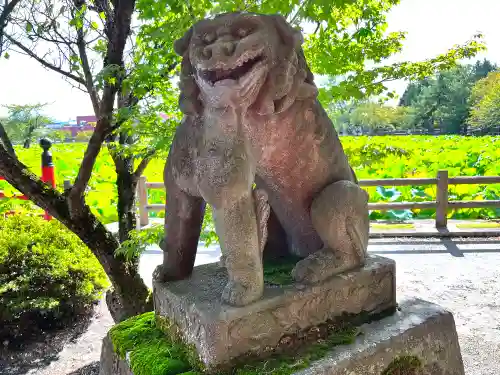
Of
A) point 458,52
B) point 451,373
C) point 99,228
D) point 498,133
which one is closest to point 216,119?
point 451,373

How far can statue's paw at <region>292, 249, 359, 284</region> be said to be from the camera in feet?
4.85

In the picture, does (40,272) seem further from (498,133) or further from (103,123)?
(498,133)

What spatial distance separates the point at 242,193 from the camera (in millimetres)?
1256

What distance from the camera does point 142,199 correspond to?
6.42m

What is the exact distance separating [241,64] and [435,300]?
3793 millimetres

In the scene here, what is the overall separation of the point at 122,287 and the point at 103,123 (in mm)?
1222

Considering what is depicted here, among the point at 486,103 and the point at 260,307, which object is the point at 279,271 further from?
the point at 486,103

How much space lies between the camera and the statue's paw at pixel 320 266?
58.2 inches

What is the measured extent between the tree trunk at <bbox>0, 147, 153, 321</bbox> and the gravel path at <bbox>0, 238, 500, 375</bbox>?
0.73 m

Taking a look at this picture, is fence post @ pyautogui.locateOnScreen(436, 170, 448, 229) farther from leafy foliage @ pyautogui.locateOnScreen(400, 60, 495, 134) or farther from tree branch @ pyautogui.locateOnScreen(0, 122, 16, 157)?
leafy foliage @ pyautogui.locateOnScreen(400, 60, 495, 134)

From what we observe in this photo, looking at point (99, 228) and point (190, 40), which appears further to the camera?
point (99, 228)

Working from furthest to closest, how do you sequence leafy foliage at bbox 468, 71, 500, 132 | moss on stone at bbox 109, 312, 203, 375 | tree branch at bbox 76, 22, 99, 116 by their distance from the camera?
leafy foliage at bbox 468, 71, 500, 132 < tree branch at bbox 76, 22, 99, 116 < moss on stone at bbox 109, 312, 203, 375

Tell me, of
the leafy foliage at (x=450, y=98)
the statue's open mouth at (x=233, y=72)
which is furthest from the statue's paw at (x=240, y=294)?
the leafy foliage at (x=450, y=98)

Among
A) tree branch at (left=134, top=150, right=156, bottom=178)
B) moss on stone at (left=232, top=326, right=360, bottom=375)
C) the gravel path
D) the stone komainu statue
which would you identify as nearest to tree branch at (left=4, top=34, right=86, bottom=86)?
tree branch at (left=134, top=150, right=156, bottom=178)
